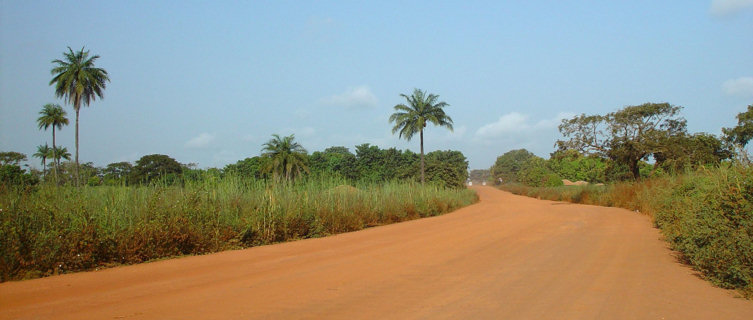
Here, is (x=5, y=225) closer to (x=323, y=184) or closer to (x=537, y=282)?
(x=537, y=282)

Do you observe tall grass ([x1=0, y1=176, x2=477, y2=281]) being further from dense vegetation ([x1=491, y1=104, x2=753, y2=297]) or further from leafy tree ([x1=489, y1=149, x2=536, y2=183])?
leafy tree ([x1=489, y1=149, x2=536, y2=183])

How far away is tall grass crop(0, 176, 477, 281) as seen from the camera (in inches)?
337

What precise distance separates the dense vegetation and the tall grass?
31.9ft

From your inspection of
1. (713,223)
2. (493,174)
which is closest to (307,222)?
(713,223)

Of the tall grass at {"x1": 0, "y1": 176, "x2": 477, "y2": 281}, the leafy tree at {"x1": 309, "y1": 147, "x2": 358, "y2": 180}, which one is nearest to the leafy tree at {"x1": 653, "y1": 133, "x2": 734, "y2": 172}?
the tall grass at {"x1": 0, "y1": 176, "x2": 477, "y2": 281}

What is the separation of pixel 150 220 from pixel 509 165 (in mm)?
127678

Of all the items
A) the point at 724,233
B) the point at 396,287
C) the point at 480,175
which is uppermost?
the point at 480,175

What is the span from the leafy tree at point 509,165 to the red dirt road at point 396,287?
4420 inches

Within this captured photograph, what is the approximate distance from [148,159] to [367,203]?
27747 millimetres

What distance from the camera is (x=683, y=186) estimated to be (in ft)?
49.0

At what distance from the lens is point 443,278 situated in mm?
8016

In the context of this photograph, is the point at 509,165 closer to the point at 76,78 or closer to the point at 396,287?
the point at 76,78

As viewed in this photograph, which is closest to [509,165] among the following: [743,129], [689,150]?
[743,129]

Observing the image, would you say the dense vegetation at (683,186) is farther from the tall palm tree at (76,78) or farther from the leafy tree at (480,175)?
the leafy tree at (480,175)
